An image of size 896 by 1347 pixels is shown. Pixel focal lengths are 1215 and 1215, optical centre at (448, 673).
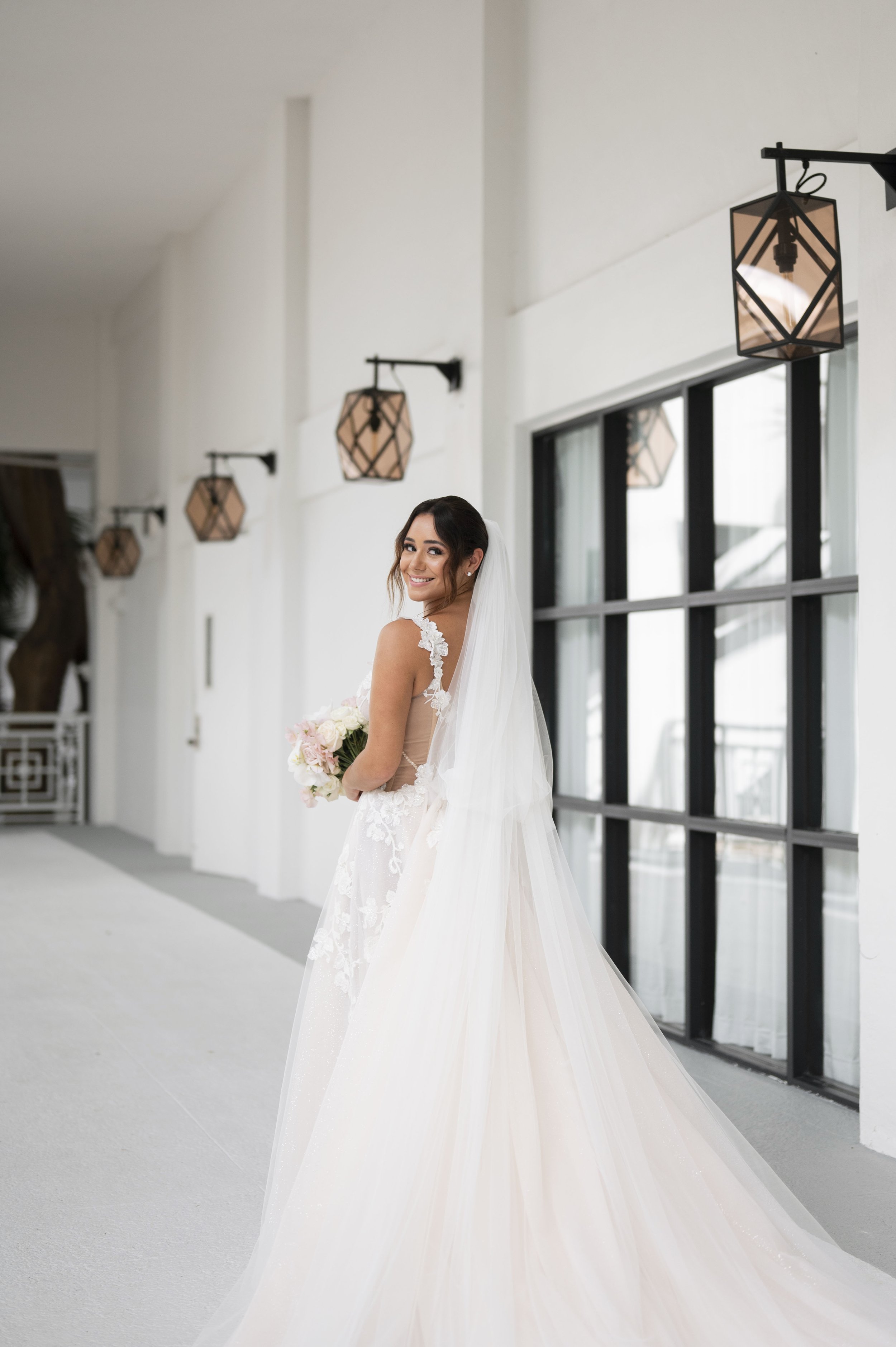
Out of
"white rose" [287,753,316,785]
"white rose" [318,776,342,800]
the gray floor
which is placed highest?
"white rose" [287,753,316,785]

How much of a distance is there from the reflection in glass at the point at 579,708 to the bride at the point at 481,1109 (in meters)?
2.28

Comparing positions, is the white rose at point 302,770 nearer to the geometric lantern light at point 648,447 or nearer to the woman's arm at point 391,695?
the woman's arm at point 391,695

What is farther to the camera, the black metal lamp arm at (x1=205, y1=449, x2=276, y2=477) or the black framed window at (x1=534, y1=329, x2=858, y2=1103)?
the black metal lamp arm at (x1=205, y1=449, x2=276, y2=477)

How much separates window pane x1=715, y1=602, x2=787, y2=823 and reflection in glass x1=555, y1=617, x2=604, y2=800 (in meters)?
0.64

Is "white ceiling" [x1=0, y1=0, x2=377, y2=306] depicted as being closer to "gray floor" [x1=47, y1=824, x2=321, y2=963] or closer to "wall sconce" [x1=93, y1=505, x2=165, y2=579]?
"wall sconce" [x1=93, y1=505, x2=165, y2=579]

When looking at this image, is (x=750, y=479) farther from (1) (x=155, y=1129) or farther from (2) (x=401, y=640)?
(1) (x=155, y=1129)

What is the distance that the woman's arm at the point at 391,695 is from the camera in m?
2.48

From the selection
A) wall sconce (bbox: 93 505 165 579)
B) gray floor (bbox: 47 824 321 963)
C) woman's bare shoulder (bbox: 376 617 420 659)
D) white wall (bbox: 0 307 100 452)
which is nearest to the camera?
woman's bare shoulder (bbox: 376 617 420 659)

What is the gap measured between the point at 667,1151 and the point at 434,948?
1.88 feet

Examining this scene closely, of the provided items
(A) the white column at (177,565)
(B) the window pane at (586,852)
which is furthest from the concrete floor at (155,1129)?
(A) the white column at (177,565)

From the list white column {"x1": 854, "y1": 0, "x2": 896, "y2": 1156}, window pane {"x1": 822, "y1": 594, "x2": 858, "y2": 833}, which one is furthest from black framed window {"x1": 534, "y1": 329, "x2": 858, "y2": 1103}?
white column {"x1": 854, "y1": 0, "x2": 896, "y2": 1156}

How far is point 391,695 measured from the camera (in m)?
2.50

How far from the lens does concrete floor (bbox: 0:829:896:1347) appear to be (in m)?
2.48

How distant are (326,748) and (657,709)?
218 cm
